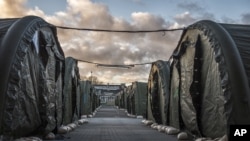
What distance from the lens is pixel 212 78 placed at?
27.3 ft

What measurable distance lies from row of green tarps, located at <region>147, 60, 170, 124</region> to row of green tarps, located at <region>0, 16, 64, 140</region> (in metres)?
4.48

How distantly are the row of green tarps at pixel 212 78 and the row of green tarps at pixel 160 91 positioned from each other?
1856 millimetres

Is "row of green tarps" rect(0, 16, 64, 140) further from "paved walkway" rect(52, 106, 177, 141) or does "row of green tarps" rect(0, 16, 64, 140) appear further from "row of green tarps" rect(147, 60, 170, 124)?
"row of green tarps" rect(147, 60, 170, 124)

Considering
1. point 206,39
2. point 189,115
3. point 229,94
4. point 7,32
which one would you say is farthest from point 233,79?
point 7,32

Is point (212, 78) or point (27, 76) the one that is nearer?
point (27, 76)

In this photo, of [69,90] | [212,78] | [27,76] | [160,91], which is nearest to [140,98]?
[160,91]

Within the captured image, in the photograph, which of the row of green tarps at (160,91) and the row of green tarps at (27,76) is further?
the row of green tarps at (160,91)

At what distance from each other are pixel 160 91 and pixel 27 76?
26.1 ft

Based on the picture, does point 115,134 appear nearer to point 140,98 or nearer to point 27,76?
point 27,76

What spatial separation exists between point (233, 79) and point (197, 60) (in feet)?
7.99

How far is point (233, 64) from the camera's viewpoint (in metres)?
6.81

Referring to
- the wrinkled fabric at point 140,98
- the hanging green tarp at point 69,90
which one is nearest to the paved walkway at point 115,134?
the hanging green tarp at point 69,90

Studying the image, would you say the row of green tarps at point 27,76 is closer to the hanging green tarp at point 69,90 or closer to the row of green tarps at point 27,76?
the row of green tarps at point 27,76

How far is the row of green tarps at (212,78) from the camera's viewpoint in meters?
6.62
